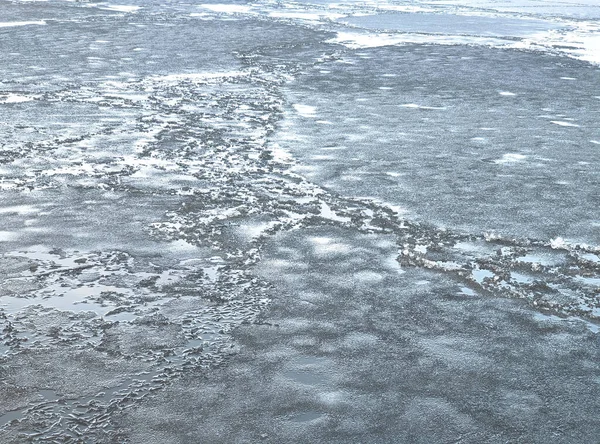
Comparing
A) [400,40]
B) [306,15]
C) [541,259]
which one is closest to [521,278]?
[541,259]

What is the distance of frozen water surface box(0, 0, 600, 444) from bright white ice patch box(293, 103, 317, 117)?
101 mm

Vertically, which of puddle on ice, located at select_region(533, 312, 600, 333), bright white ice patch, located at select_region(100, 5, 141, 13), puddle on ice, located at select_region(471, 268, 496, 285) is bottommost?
puddle on ice, located at select_region(533, 312, 600, 333)

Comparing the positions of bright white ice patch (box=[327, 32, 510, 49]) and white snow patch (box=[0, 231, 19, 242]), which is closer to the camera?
white snow patch (box=[0, 231, 19, 242])

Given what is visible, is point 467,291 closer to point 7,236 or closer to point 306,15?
point 7,236

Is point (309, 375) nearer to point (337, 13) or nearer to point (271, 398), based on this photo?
point (271, 398)

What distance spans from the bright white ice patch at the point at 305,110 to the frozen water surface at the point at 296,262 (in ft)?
0.33

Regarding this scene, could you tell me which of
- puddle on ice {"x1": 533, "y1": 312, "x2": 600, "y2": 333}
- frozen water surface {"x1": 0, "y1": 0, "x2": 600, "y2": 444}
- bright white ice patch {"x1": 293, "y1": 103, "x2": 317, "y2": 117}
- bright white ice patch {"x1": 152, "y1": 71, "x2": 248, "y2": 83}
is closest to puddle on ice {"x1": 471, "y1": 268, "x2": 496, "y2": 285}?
frozen water surface {"x1": 0, "y1": 0, "x2": 600, "y2": 444}

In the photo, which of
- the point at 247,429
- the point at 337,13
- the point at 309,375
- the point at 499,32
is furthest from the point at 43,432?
the point at 337,13

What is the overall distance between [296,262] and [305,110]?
25.2 ft

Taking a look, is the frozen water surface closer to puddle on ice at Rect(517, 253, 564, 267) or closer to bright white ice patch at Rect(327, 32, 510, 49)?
puddle on ice at Rect(517, 253, 564, 267)

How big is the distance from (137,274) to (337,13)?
30668mm

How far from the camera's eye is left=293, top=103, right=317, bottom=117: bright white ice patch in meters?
14.9

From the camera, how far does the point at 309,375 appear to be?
19.5ft

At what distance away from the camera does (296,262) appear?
8.01m
